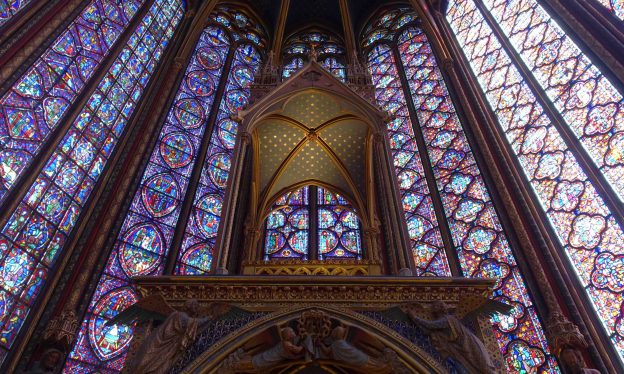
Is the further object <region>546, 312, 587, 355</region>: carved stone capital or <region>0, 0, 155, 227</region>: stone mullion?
<region>0, 0, 155, 227</region>: stone mullion

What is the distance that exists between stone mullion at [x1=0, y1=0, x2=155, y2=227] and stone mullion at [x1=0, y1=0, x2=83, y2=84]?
95 centimetres

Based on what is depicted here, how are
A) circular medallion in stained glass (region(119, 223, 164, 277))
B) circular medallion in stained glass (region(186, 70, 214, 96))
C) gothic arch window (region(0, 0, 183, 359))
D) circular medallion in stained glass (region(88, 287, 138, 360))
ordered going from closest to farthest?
gothic arch window (region(0, 0, 183, 359)), circular medallion in stained glass (region(88, 287, 138, 360)), circular medallion in stained glass (region(119, 223, 164, 277)), circular medallion in stained glass (region(186, 70, 214, 96))

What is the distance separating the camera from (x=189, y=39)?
11031 mm

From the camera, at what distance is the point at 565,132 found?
7875 millimetres

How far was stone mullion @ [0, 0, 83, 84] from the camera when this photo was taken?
6.68 meters

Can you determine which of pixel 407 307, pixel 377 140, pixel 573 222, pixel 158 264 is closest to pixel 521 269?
pixel 573 222

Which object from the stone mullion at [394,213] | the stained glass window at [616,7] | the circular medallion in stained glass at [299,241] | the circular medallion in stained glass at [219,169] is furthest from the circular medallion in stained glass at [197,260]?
the stained glass window at [616,7]

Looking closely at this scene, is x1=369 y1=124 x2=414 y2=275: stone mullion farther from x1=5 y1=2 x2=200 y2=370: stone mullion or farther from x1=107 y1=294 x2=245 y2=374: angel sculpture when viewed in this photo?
x1=5 y1=2 x2=200 y2=370: stone mullion

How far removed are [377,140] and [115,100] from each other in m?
5.16

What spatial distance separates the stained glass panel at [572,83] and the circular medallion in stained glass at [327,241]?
431 centimetres

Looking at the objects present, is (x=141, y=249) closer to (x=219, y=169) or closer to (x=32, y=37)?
(x=219, y=169)

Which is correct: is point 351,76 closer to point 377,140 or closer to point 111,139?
point 377,140

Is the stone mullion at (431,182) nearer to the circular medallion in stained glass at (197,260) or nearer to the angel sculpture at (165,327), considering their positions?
the circular medallion in stained glass at (197,260)

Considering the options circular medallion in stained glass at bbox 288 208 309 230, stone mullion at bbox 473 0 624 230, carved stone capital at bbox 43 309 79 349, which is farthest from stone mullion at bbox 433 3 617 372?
carved stone capital at bbox 43 309 79 349
